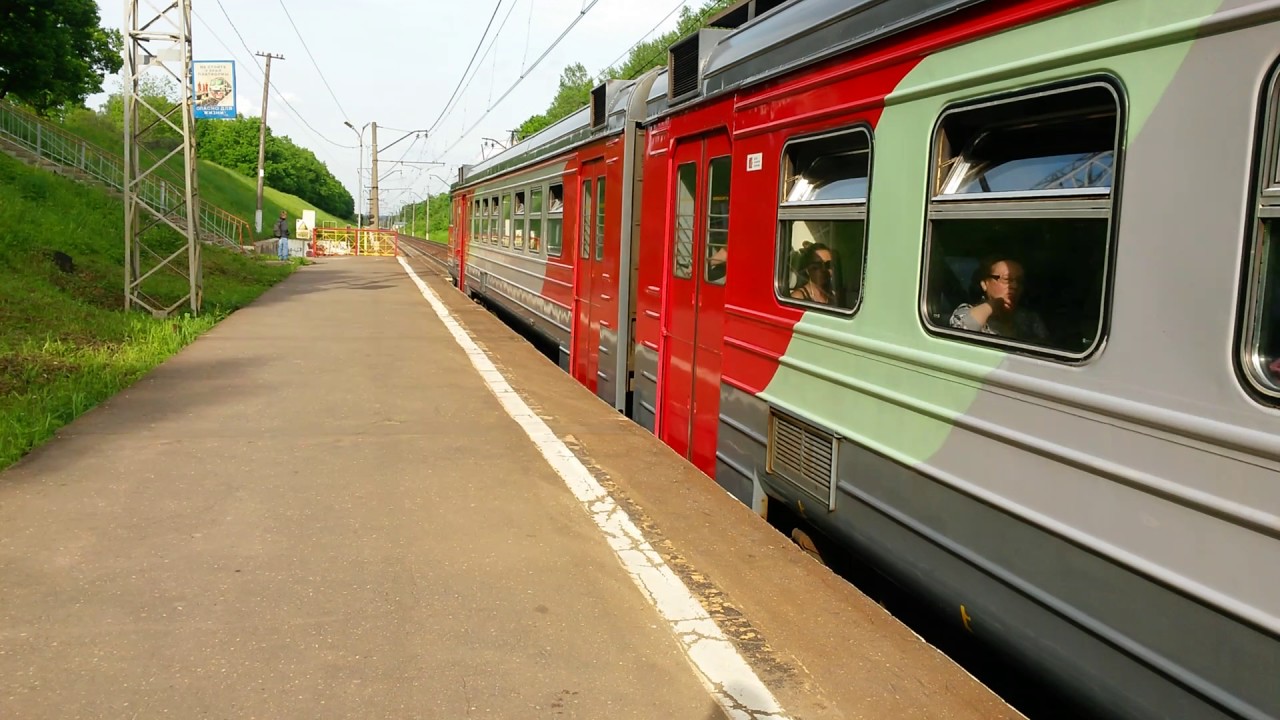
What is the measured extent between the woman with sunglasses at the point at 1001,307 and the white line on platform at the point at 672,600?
1.53m

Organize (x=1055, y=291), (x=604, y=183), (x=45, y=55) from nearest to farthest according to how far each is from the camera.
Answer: (x=1055, y=291), (x=604, y=183), (x=45, y=55)

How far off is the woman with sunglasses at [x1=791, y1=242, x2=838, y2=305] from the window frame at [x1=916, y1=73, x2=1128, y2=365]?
835mm

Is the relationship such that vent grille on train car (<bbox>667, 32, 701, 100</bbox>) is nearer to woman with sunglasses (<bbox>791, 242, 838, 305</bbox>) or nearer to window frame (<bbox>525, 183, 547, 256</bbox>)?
woman with sunglasses (<bbox>791, 242, 838, 305</bbox>)

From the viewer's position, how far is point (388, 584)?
185 inches

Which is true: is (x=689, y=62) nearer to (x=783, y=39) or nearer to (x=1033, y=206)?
(x=783, y=39)

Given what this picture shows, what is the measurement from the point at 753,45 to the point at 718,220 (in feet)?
3.71

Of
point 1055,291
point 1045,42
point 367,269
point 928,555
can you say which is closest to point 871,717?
point 928,555

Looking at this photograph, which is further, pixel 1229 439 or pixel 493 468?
pixel 493 468

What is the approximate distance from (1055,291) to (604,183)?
6.74 metres

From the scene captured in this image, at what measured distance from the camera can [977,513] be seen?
3.53m

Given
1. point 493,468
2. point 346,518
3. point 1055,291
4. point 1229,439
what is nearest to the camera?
point 1229,439

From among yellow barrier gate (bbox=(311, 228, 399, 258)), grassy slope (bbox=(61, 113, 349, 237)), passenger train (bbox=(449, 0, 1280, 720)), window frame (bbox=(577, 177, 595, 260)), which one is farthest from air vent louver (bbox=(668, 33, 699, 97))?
yellow barrier gate (bbox=(311, 228, 399, 258))

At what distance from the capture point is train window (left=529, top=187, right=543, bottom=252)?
42.8 ft

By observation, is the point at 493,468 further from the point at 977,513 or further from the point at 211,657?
the point at 977,513
